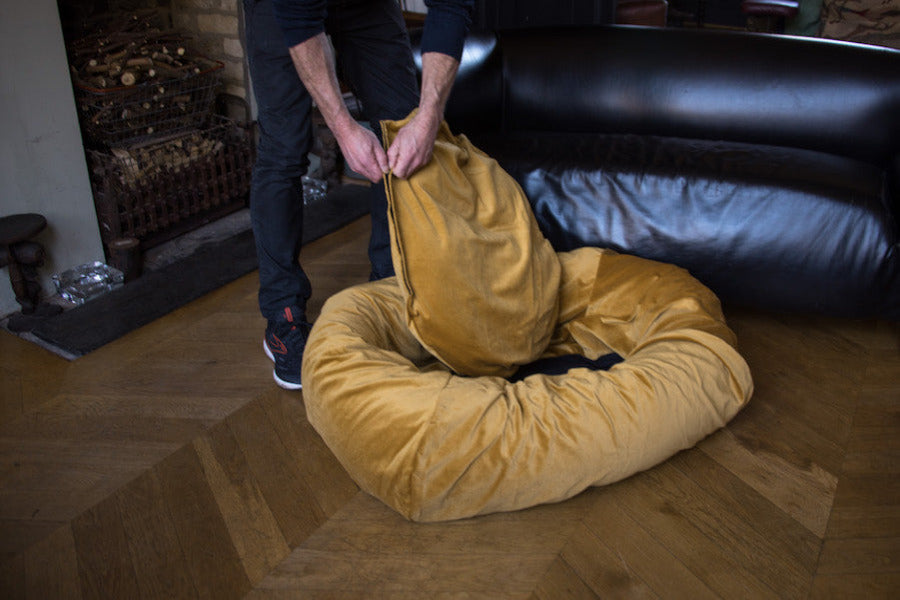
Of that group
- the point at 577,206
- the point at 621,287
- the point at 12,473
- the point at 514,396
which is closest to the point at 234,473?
the point at 12,473

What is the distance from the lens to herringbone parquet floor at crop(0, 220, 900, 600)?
1179mm

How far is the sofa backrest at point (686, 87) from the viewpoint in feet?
6.84

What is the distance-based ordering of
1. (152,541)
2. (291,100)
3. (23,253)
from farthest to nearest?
(23,253) → (291,100) → (152,541)

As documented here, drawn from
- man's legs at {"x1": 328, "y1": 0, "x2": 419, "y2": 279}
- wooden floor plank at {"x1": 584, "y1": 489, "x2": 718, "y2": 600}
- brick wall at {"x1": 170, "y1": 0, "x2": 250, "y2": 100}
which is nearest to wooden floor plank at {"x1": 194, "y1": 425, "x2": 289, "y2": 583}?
wooden floor plank at {"x1": 584, "y1": 489, "x2": 718, "y2": 600}

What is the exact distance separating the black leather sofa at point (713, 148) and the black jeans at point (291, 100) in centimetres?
45

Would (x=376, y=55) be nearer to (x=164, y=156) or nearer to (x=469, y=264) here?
(x=469, y=264)

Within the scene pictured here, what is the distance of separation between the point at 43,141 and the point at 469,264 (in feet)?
4.36

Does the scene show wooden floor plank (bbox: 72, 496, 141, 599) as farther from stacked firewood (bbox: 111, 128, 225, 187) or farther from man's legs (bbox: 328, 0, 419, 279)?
stacked firewood (bbox: 111, 128, 225, 187)

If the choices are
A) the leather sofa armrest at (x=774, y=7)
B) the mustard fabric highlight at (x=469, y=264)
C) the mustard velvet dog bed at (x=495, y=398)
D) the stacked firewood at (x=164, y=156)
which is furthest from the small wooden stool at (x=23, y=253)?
the leather sofa armrest at (x=774, y=7)

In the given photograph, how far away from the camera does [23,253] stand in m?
1.92

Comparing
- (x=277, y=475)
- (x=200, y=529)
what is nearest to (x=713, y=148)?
(x=277, y=475)

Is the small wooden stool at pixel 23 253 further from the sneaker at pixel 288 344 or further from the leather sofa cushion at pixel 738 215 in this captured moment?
the leather sofa cushion at pixel 738 215

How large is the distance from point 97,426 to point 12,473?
18cm

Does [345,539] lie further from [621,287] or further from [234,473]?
[621,287]
